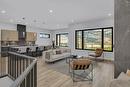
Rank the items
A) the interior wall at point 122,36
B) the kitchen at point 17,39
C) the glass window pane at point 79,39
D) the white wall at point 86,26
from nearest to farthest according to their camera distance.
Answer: the interior wall at point 122,36, the white wall at point 86,26, the kitchen at point 17,39, the glass window pane at point 79,39

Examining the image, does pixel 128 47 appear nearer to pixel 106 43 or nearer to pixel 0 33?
pixel 106 43

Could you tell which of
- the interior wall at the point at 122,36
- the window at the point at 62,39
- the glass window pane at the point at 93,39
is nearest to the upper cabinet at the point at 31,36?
the window at the point at 62,39

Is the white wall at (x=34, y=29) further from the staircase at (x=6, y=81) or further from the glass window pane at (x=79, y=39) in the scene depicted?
the staircase at (x=6, y=81)

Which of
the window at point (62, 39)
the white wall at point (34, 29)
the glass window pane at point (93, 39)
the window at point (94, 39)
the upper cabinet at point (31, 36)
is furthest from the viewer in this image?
the window at point (62, 39)

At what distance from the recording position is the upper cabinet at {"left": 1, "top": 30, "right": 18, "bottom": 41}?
847cm

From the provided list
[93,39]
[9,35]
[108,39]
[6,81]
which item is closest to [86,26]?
[93,39]

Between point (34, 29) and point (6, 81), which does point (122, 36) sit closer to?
point (6, 81)

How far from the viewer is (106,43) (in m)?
7.33

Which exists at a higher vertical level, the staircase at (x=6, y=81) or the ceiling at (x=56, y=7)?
the ceiling at (x=56, y=7)

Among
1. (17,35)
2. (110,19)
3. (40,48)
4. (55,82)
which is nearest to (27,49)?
(40,48)

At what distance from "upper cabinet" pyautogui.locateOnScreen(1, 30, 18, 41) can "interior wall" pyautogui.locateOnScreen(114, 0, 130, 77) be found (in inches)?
324

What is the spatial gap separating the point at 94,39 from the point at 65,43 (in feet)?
17.1

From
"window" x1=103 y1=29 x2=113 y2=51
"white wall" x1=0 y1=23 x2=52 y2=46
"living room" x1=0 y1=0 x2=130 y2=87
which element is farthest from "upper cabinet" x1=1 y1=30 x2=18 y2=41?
"window" x1=103 y1=29 x2=113 y2=51

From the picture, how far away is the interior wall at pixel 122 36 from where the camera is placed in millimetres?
2691
